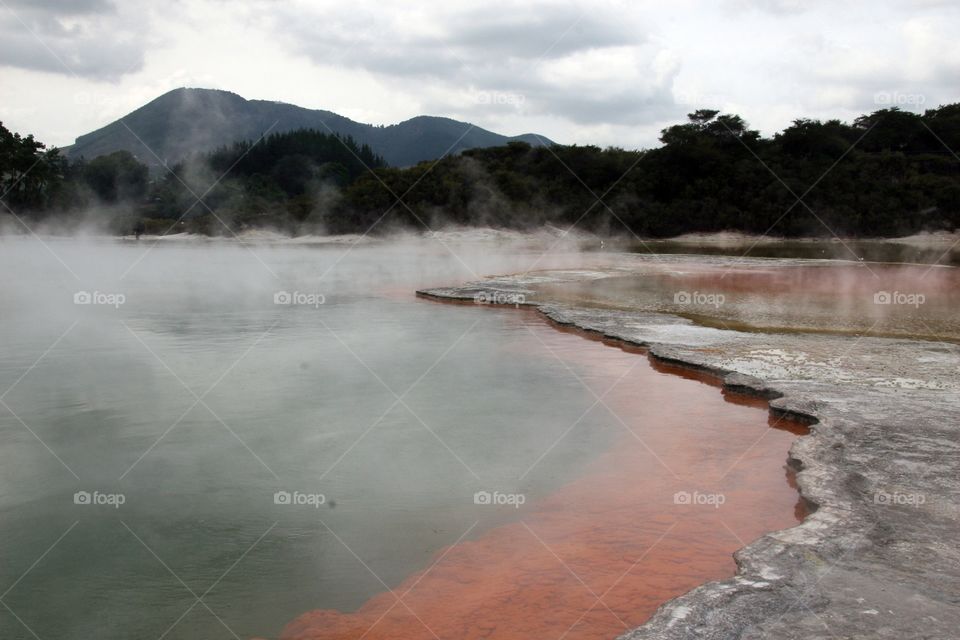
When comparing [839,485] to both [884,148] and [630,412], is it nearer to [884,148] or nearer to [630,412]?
[630,412]

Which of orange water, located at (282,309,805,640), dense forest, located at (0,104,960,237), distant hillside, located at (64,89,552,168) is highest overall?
distant hillside, located at (64,89,552,168)

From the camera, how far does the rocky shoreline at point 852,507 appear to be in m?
3.86

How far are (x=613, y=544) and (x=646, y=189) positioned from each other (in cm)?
5172

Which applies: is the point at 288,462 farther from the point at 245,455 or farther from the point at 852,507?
the point at 852,507

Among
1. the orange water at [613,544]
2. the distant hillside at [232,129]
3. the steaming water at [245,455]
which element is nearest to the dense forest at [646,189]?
the steaming water at [245,455]

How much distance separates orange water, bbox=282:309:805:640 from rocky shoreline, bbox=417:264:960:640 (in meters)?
0.34

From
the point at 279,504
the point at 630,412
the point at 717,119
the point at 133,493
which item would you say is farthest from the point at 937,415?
the point at 717,119

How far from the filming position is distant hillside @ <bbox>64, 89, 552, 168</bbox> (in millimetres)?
159625

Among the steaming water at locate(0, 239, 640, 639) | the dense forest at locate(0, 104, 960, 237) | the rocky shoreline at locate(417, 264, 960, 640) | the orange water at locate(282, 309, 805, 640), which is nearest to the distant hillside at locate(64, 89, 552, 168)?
the dense forest at locate(0, 104, 960, 237)

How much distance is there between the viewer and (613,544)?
205 inches

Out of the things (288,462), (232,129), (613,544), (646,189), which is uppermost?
(232,129)

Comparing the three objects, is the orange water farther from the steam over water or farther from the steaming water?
the steaming water

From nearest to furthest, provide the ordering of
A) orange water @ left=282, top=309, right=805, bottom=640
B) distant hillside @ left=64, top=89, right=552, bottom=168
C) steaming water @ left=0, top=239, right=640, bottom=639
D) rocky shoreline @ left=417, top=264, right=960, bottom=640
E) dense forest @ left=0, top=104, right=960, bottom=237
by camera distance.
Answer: rocky shoreline @ left=417, top=264, right=960, bottom=640 < orange water @ left=282, top=309, right=805, bottom=640 < steaming water @ left=0, top=239, right=640, bottom=639 < dense forest @ left=0, top=104, right=960, bottom=237 < distant hillside @ left=64, top=89, right=552, bottom=168

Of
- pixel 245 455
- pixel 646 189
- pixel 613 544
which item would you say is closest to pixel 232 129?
pixel 646 189
